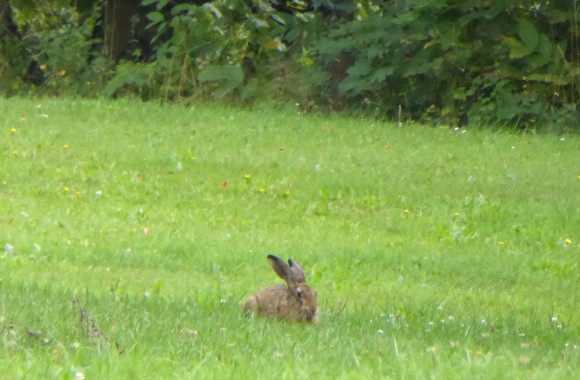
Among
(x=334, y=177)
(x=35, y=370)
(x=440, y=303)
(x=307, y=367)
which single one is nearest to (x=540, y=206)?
(x=334, y=177)

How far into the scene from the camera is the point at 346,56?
19.9 metres

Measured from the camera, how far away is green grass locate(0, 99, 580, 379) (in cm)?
542

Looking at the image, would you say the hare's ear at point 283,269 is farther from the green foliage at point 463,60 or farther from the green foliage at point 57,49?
the green foliage at point 57,49

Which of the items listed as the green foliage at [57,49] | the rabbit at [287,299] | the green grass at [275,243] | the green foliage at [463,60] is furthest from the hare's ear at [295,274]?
the green foliage at [57,49]

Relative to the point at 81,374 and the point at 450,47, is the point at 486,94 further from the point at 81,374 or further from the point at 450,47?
the point at 81,374

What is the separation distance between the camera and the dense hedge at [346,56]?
18016 mm

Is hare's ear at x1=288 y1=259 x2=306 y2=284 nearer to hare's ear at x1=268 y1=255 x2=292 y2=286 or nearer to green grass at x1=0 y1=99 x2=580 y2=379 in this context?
hare's ear at x1=268 y1=255 x2=292 y2=286

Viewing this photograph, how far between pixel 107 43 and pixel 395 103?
5853mm

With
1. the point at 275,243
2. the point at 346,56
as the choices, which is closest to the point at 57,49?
the point at 346,56

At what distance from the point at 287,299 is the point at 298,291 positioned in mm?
153

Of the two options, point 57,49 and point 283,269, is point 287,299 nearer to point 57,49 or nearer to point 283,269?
point 283,269

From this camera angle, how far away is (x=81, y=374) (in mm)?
4426

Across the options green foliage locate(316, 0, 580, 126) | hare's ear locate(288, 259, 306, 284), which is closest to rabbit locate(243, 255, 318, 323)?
hare's ear locate(288, 259, 306, 284)

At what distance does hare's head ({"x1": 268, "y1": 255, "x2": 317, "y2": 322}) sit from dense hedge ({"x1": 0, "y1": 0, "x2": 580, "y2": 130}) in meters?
11.2
